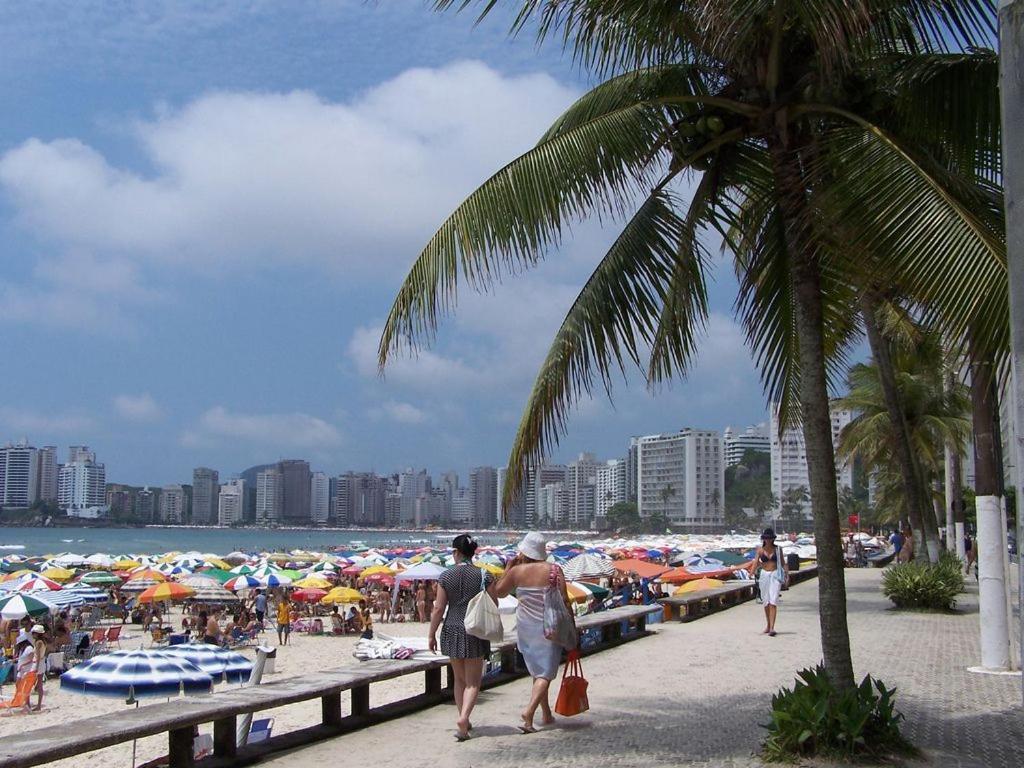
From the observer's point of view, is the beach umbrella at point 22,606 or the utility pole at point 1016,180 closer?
the utility pole at point 1016,180

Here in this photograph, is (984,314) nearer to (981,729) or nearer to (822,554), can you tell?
(822,554)

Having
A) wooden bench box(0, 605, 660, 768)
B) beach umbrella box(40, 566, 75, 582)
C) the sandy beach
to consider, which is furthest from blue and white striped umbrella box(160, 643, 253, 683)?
beach umbrella box(40, 566, 75, 582)

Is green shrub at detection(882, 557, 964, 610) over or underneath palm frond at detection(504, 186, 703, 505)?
underneath

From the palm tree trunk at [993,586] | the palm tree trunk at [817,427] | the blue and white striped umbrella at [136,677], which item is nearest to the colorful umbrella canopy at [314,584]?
the blue and white striped umbrella at [136,677]

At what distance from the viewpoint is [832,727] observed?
5.78 metres

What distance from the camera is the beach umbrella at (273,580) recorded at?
29750 millimetres

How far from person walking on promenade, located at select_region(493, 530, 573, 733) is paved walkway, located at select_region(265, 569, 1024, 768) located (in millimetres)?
335

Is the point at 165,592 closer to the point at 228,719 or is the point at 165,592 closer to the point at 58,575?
the point at 58,575

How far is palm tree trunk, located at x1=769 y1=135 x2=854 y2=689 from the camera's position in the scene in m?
6.20

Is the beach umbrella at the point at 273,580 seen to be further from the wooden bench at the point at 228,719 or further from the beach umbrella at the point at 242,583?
the wooden bench at the point at 228,719

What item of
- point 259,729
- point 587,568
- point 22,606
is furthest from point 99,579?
point 259,729

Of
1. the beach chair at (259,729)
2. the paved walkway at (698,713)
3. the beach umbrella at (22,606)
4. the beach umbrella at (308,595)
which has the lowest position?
the beach umbrella at (308,595)

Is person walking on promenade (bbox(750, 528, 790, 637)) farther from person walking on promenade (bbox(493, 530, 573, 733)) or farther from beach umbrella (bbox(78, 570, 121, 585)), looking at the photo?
beach umbrella (bbox(78, 570, 121, 585))

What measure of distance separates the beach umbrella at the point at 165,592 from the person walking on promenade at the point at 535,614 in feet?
68.4
